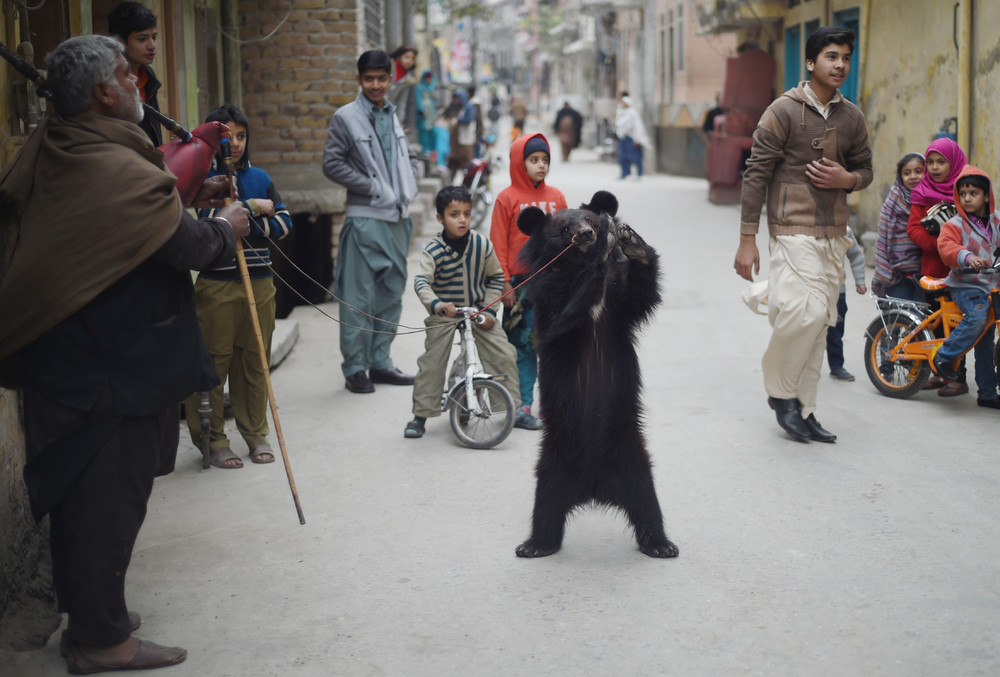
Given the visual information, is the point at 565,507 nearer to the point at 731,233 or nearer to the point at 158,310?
the point at 158,310

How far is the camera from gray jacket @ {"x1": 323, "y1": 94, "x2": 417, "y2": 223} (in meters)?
6.93

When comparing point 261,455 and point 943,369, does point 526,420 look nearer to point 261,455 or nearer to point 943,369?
point 261,455

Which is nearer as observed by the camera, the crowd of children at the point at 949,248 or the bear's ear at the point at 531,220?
the bear's ear at the point at 531,220

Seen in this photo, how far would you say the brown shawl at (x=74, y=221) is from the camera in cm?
308

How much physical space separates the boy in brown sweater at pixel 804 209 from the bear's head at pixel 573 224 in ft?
5.08

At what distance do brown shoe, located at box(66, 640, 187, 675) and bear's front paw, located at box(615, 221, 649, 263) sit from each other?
6.54 feet

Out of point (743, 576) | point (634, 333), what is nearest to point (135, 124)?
point (634, 333)

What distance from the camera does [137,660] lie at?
11.0 feet

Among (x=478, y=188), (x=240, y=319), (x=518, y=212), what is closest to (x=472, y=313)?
(x=518, y=212)

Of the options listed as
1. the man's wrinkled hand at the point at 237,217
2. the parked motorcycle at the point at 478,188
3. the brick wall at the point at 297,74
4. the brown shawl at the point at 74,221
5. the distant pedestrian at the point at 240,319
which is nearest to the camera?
the brown shawl at the point at 74,221

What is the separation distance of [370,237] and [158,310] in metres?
3.79

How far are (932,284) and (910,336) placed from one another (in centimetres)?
32

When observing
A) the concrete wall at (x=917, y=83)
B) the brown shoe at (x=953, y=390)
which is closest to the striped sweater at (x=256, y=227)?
the brown shoe at (x=953, y=390)

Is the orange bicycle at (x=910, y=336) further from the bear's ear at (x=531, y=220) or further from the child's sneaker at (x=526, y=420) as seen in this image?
the bear's ear at (x=531, y=220)
